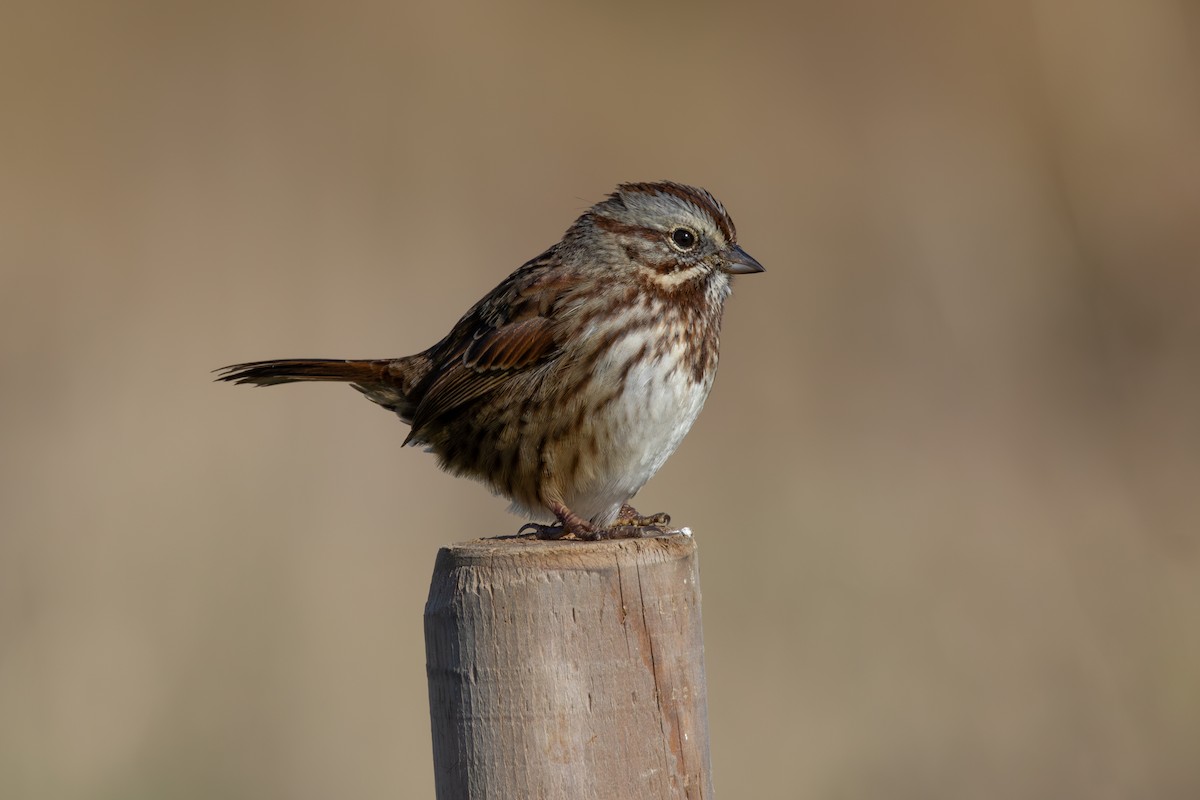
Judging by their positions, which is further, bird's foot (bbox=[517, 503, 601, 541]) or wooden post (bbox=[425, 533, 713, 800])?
bird's foot (bbox=[517, 503, 601, 541])

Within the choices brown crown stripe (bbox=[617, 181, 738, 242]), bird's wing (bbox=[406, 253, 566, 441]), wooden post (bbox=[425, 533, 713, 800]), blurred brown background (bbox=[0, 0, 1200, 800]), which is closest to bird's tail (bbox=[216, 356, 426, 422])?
bird's wing (bbox=[406, 253, 566, 441])

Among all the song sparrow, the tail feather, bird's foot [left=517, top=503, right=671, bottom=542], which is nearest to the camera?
bird's foot [left=517, top=503, right=671, bottom=542]

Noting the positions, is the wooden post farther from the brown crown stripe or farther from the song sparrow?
the brown crown stripe

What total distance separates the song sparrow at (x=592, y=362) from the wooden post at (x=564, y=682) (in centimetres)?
101

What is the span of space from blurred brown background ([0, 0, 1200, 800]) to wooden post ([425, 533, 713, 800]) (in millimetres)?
2565

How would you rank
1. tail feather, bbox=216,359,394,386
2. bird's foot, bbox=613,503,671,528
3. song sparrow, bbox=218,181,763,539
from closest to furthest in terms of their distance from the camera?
song sparrow, bbox=218,181,763,539 → bird's foot, bbox=613,503,671,528 → tail feather, bbox=216,359,394,386

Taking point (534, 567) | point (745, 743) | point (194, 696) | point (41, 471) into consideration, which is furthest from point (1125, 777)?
point (41, 471)

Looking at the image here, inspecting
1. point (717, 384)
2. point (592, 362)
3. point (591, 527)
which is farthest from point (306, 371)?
point (717, 384)

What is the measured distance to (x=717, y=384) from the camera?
6.00 metres

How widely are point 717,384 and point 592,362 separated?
8.92 feet

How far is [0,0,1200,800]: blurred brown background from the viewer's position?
15.8ft

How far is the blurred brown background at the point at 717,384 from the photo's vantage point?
482 centimetres

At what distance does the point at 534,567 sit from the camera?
2125mm

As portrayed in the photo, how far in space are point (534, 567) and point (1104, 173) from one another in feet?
17.1
